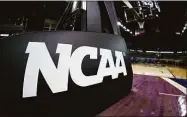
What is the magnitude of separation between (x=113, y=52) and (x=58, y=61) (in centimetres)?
103

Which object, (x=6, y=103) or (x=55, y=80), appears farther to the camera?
(x=55, y=80)

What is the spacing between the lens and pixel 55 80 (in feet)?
5.25

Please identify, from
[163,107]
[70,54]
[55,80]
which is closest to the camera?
[55,80]

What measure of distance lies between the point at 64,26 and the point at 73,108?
1.69m

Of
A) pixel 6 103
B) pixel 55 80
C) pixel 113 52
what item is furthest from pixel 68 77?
pixel 113 52

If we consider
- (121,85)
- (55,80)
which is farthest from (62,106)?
(121,85)

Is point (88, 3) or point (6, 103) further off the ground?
point (88, 3)

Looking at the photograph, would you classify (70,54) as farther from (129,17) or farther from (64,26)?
(129,17)

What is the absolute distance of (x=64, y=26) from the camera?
297cm

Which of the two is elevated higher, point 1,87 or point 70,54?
point 70,54

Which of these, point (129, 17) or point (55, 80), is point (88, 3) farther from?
point (129, 17)

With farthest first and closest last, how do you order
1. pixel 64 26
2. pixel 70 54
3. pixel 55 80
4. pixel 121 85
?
pixel 64 26 → pixel 121 85 → pixel 70 54 → pixel 55 80

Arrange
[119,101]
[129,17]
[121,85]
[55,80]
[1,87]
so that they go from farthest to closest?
[129,17] → [121,85] → [119,101] → [55,80] → [1,87]

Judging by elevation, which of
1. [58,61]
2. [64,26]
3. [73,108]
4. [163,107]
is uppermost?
[64,26]
